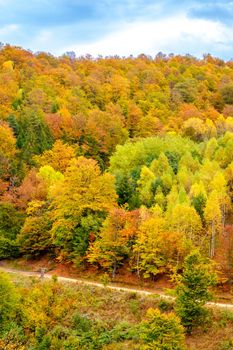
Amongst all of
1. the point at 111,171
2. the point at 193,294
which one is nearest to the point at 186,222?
the point at 193,294

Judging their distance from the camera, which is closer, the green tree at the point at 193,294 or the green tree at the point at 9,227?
the green tree at the point at 193,294

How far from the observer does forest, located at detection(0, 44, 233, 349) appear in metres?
52.8

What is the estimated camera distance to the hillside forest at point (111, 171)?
5331 centimetres

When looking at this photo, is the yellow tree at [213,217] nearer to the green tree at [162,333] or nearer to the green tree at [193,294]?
the green tree at [193,294]

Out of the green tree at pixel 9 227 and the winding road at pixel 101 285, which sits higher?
the green tree at pixel 9 227

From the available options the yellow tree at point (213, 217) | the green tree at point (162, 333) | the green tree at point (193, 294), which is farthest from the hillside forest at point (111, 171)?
the green tree at point (162, 333)

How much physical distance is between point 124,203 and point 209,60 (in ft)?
455

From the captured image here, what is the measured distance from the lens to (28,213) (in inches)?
2405

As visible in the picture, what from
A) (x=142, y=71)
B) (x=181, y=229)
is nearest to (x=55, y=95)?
(x=142, y=71)

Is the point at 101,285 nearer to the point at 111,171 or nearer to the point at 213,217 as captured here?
the point at 213,217

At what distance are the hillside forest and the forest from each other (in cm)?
15

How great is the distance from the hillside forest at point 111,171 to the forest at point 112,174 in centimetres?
15

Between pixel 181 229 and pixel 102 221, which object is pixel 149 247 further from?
pixel 102 221

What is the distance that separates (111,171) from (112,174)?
5707 mm
